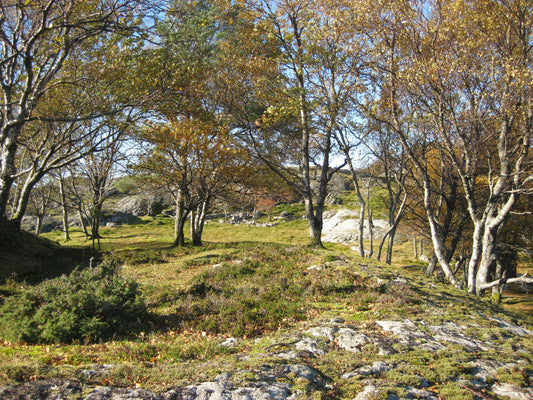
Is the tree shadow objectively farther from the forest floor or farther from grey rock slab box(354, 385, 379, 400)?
grey rock slab box(354, 385, 379, 400)

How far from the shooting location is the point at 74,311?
24.4 feet

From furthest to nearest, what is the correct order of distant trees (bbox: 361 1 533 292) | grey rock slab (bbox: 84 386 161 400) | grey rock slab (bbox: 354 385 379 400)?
1. distant trees (bbox: 361 1 533 292)
2. grey rock slab (bbox: 354 385 379 400)
3. grey rock slab (bbox: 84 386 161 400)

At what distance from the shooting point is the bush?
6.93m

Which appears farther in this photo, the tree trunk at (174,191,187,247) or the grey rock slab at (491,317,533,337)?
the tree trunk at (174,191,187,247)

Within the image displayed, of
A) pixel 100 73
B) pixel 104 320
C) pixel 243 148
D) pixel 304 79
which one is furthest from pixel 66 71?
pixel 104 320

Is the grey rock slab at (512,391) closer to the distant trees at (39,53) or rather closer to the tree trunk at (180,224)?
the distant trees at (39,53)

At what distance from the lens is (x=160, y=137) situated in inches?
849

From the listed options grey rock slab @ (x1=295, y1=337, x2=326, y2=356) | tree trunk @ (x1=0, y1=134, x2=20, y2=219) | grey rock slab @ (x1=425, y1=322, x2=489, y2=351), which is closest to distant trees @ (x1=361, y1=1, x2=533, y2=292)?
grey rock slab @ (x1=425, y1=322, x2=489, y2=351)

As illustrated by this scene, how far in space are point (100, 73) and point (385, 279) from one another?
55.6ft

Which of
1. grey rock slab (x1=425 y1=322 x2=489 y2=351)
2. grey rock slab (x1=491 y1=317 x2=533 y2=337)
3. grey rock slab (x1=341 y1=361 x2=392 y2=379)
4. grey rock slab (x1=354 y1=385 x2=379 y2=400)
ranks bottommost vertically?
grey rock slab (x1=491 y1=317 x2=533 y2=337)

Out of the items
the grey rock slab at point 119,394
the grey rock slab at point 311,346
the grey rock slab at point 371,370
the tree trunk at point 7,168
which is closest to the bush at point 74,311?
the grey rock slab at point 119,394

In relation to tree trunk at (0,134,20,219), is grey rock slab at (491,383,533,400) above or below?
below

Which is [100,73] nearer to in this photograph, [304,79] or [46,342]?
[304,79]

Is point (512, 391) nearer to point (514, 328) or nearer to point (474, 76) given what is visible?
point (514, 328)
